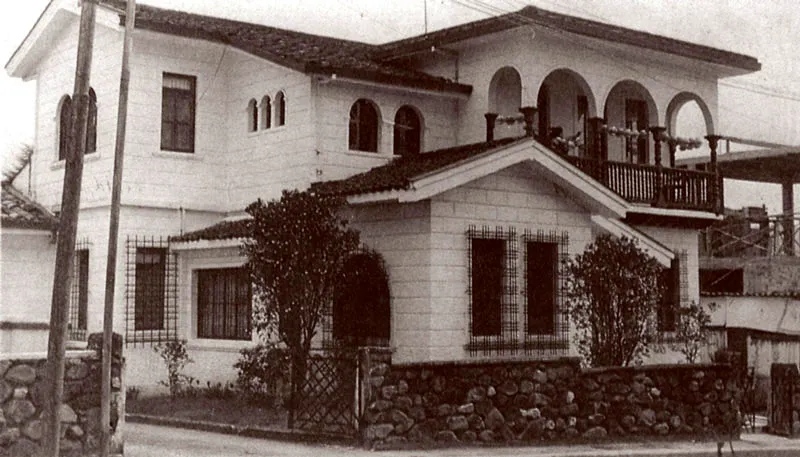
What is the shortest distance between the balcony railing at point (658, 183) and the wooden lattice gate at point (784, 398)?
20.2 feet

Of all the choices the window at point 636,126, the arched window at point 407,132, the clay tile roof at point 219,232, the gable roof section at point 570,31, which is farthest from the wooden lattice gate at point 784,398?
the clay tile roof at point 219,232

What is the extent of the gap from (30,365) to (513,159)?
9.03 m

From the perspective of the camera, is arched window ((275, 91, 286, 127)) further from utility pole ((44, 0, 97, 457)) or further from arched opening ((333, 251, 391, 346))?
utility pole ((44, 0, 97, 457))

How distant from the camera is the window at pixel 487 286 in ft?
64.6

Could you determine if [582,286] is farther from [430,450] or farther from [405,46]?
[405,46]

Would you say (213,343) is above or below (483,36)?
below

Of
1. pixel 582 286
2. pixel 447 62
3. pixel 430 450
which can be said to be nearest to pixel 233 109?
pixel 447 62

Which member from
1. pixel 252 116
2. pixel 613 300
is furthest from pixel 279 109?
pixel 613 300

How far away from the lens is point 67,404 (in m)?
12.9

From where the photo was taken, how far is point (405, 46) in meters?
25.4

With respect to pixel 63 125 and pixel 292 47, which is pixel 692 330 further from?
pixel 63 125

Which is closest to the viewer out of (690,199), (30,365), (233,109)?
(30,365)

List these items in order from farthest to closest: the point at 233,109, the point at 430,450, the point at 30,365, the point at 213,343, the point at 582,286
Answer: the point at 233,109 < the point at 213,343 < the point at 582,286 < the point at 430,450 < the point at 30,365

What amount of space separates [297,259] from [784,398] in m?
8.32
